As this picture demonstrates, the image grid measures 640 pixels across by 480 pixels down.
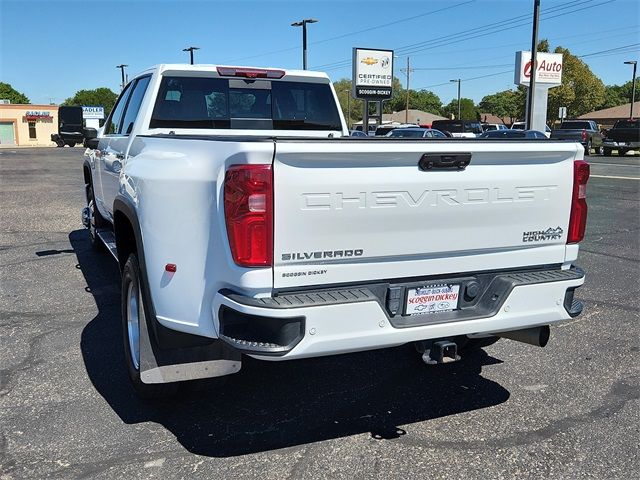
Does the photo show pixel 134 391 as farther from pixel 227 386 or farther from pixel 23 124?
pixel 23 124

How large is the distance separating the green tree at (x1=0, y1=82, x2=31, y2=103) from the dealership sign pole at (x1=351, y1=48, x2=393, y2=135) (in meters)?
106

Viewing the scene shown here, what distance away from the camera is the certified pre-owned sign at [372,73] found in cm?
2675

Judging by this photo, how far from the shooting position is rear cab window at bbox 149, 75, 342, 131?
5230 millimetres

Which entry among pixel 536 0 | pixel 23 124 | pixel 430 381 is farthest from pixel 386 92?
pixel 23 124

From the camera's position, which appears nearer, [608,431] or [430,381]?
[608,431]

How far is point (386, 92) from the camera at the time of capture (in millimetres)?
27359

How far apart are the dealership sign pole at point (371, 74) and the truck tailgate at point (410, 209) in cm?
2337

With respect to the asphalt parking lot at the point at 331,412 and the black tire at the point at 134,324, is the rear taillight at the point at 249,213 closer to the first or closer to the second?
the black tire at the point at 134,324

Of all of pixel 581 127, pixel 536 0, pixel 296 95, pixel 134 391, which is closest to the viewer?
pixel 134 391

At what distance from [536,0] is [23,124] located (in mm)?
66191

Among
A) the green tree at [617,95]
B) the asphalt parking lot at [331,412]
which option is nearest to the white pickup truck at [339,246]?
the asphalt parking lot at [331,412]

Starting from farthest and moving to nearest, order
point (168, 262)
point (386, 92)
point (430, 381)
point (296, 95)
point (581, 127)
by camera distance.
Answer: point (581, 127) → point (386, 92) → point (296, 95) → point (430, 381) → point (168, 262)

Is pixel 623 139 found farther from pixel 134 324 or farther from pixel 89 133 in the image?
pixel 134 324

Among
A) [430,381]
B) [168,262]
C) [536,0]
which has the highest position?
[536,0]
